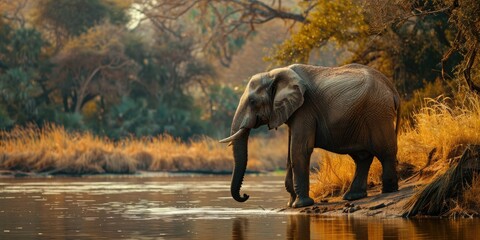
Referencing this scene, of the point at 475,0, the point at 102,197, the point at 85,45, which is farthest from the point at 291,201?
the point at 85,45

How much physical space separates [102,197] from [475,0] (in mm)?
9221

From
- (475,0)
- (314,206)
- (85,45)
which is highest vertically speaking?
(85,45)

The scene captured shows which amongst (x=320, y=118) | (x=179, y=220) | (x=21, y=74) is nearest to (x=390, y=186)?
(x=320, y=118)

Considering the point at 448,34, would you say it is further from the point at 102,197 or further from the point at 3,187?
the point at 3,187

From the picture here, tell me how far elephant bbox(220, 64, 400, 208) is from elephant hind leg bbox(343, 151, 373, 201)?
0.02 metres

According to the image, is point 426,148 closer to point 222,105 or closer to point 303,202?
point 303,202

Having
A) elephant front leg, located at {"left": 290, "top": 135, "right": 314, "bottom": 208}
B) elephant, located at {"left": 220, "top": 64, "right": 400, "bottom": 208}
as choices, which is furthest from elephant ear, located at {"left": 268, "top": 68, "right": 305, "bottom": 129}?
elephant front leg, located at {"left": 290, "top": 135, "right": 314, "bottom": 208}

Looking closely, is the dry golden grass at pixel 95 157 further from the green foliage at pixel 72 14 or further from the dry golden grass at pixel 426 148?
the dry golden grass at pixel 426 148

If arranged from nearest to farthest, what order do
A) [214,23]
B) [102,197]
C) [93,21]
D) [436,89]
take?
[102,197] → [436,89] → [93,21] → [214,23]

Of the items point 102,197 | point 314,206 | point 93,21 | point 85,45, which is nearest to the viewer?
point 314,206

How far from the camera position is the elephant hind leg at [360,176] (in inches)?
782

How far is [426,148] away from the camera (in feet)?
69.3

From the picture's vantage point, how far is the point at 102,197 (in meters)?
25.8

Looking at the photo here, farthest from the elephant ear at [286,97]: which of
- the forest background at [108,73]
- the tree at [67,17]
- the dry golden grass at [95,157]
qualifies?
the tree at [67,17]
